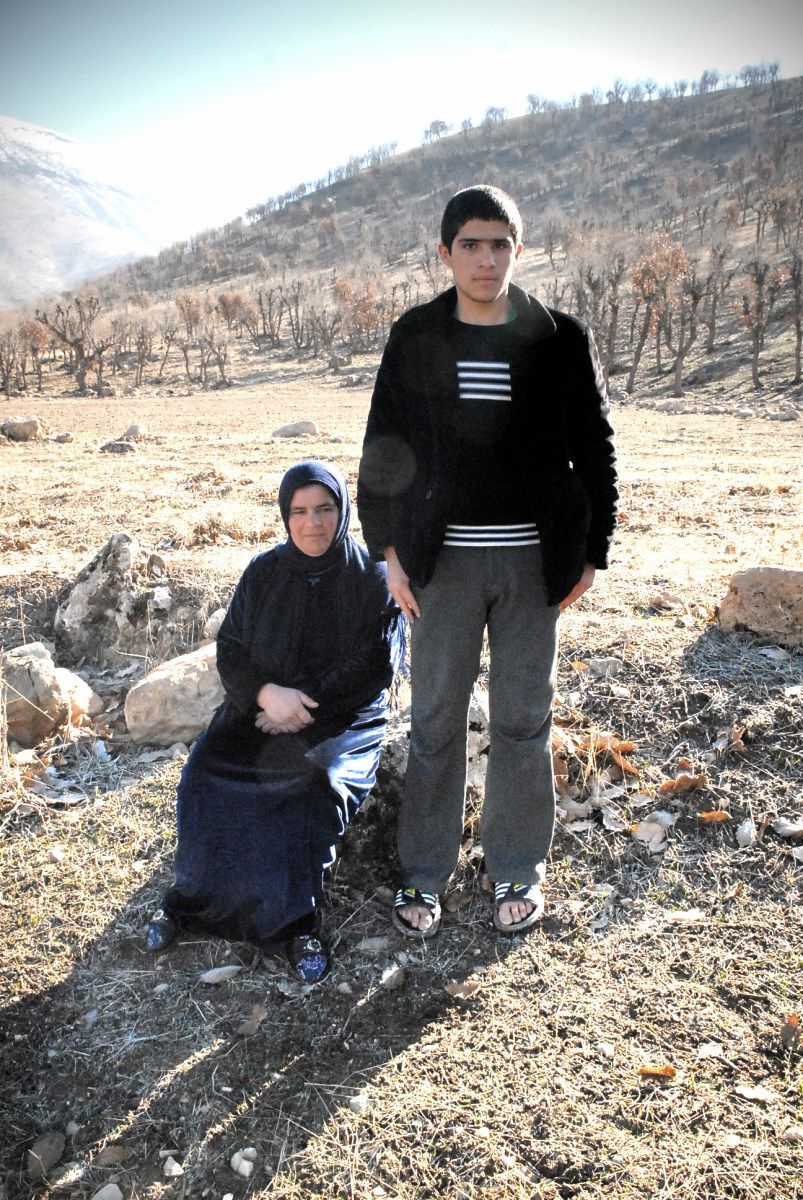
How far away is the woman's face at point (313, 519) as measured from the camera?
2.48 metres

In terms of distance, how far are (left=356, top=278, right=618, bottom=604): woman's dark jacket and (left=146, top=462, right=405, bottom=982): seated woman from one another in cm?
48

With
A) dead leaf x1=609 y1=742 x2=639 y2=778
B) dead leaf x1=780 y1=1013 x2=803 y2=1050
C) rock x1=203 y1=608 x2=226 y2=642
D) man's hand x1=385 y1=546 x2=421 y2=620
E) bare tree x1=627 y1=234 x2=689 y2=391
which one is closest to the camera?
dead leaf x1=780 y1=1013 x2=803 y2=1050

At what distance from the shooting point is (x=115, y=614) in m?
4.43

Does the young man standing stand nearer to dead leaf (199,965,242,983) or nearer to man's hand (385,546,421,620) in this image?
man's hand (385,546,421,620)

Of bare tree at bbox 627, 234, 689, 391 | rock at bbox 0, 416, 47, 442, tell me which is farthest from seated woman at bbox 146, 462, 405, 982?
bare tree at bbox 627, 234, 689, 391

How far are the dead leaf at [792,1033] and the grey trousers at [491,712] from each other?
2.50ft

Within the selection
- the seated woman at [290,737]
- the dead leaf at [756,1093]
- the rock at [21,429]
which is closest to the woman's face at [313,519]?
the seated woman at [290,737]

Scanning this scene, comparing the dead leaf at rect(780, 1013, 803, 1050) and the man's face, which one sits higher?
the man's face

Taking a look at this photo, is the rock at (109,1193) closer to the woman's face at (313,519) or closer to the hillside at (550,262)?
the woman's face at (313,519)

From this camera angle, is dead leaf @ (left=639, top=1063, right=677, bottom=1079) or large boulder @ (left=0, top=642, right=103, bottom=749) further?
large boulder @ (left=0, top=642, right=103, bottom=749)

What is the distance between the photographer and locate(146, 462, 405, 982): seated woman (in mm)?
2305

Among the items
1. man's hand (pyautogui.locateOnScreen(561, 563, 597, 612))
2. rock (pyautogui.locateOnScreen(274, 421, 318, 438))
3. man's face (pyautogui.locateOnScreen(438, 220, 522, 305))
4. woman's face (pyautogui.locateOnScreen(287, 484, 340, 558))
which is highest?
man's face (pyautogui.locateOnScreen(438, 220, 522, 305))

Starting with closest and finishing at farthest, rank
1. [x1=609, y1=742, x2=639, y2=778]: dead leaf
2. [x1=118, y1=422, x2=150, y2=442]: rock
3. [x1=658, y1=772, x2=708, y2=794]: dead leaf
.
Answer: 1. [x1=658, y1=772, x2=708, y2=794]: dead leaf
2. [x1=609, y1=742, x2=639, y2=778]: dead leaf
3. [x1=118, y1=422, x2=150, y2=442]: rock

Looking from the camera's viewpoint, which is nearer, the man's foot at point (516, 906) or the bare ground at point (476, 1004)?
the bare ground at point (476, 1004)
